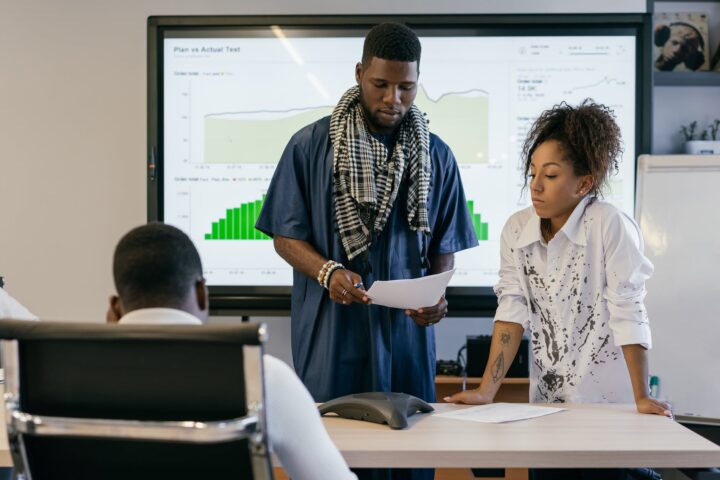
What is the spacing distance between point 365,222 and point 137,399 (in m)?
1.31

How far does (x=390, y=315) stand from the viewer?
2.22 meters

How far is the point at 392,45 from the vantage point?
2150mm

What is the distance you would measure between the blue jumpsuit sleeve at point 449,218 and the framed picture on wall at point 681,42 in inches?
70.3

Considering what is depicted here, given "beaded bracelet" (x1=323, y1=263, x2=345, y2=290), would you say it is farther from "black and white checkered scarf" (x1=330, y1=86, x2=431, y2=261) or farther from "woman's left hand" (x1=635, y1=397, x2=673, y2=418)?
"woman's left hand" (x1=635, y1=397, x2=673, y2=418)

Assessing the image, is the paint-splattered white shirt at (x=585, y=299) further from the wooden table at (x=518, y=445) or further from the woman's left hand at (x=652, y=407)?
the wooden table at (x=518, y=445)

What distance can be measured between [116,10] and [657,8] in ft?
7.85

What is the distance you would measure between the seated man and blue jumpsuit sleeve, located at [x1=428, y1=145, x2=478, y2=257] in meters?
1.27

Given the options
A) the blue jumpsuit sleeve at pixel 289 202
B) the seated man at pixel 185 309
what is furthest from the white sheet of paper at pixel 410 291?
the seated man at pixel 185 309

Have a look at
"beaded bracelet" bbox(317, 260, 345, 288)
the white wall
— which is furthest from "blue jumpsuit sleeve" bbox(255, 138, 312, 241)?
the white wall

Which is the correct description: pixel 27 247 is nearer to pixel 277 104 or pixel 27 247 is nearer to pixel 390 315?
pixel 277 104

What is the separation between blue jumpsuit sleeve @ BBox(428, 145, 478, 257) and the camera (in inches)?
92.7

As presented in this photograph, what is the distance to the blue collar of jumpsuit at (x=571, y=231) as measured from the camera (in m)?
1.98

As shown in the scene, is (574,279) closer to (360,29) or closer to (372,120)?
(372,120)

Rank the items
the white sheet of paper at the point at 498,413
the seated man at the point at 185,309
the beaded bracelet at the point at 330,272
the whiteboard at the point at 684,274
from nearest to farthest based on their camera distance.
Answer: the seated man at the point at 185,309 → the white sheet of paper at the point at 498,413 → the beaded bracelet at the point at 330,272 → the whiteboard at the point at 684,274
